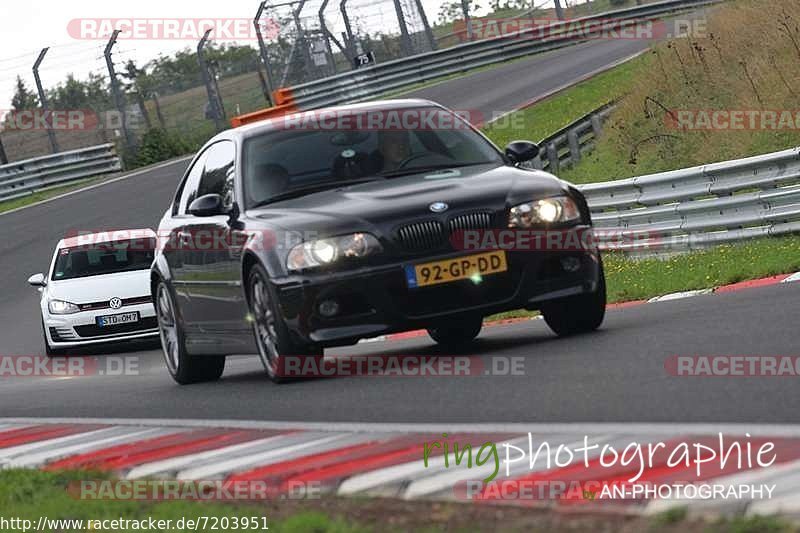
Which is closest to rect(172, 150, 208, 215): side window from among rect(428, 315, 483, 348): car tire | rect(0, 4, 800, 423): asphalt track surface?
rect(0, 4, 800, 423): asphalt track surface

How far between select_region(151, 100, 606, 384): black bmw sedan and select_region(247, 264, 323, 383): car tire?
0.04 feet

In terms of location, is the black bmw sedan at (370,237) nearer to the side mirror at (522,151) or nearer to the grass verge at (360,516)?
the side mirror at (522,151)

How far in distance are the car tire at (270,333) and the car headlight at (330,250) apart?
0.26 meters

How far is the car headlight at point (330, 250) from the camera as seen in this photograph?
944cm

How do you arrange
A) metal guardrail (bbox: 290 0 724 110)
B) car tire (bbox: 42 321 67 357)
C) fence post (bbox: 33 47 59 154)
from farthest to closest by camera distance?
metal guardrail (bbox: 290 0 724 110) < fence post (bbox: 33 47 59 154) < car tire (bbox: 42 321 67 357)

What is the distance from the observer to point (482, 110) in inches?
1335

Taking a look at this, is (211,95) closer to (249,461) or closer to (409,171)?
(409,171)

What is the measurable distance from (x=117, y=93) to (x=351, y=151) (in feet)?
92.4

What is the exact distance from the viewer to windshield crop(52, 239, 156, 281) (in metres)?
19.9

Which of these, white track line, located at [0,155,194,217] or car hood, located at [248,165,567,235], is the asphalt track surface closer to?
car hood, located at [248,165,567,235]

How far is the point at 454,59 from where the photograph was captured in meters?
42.9

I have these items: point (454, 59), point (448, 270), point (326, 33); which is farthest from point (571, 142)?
point (454, 59)

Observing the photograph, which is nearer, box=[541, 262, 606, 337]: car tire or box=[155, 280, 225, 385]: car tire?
box=[541, 262, 606, 337]: car tire

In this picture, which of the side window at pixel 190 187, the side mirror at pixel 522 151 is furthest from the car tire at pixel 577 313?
the side window at pixel 190 187
